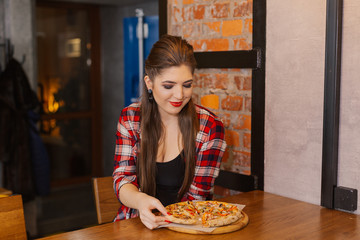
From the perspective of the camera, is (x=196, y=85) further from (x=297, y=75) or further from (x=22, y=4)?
(x=22, y=4)

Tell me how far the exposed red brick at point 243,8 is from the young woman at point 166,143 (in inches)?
16.0

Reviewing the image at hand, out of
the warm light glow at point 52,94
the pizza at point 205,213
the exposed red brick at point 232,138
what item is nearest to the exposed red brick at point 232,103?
the exposed red brick at point 232,138

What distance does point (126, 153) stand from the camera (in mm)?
2020

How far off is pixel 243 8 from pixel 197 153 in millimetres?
766

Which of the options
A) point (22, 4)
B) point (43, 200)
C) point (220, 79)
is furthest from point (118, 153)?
point (43, 200)

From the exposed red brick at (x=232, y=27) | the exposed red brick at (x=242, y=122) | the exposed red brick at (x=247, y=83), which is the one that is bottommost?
the exposed red brick at (x=242, y=122)

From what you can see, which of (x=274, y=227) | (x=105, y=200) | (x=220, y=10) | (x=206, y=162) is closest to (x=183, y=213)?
(x=274, y=227)

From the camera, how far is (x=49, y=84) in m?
5.29

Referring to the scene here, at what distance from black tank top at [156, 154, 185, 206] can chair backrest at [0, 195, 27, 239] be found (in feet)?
2.22

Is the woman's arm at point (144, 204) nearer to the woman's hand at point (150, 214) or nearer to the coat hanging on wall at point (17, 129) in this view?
the woman's hand at point (150, 214)

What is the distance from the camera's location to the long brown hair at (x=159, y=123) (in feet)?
6.32

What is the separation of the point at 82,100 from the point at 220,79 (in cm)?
353

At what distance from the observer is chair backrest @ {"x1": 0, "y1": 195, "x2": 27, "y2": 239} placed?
5.16 ft

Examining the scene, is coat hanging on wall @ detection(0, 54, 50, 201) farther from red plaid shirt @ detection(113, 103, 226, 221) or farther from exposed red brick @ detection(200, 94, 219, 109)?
red plaid shirt @ detection(113, 103, 226, 221)
